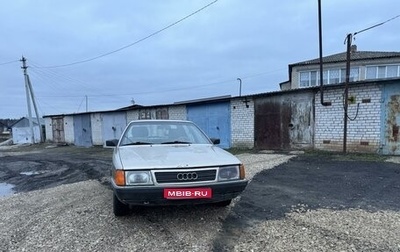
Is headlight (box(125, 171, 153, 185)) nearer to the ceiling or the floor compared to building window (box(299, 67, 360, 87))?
nearer to the floor

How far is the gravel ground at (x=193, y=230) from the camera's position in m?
3.17

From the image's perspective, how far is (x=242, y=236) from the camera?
3.42m

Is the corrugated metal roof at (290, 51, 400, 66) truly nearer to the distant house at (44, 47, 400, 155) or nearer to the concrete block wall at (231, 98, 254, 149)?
the distant house at (44, 47, 400, 155)

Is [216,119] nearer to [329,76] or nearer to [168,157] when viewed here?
[168,157]

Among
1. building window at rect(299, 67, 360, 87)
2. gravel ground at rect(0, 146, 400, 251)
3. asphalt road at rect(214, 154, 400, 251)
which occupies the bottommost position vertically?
asphalt road at rect(214, 154, 400, 251)

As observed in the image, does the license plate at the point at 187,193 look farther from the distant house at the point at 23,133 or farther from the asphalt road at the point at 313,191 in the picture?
the distant house at the point at 23,133

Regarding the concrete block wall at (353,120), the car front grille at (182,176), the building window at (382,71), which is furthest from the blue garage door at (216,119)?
the building window at (382,71)

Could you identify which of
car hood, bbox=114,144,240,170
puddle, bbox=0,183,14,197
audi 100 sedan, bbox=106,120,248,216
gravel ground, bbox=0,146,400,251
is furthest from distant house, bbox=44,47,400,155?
puddle, bbox=0,183,14,197

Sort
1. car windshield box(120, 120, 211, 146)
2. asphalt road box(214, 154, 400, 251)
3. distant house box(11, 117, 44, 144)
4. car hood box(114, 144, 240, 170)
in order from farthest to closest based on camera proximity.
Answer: distant house box(11, 117, 44, 144)
car windshield box(120, 120, 211, 146)
asphalt road box(214, 154, 400, 251)
car hood box(114, 144, 240, 170)

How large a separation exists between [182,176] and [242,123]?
37.9ft

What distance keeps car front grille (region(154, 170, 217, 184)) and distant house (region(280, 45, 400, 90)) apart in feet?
79.7

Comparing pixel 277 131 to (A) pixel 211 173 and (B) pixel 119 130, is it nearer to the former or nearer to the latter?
(A) pixel 211 173

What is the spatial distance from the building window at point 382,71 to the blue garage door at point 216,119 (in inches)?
663

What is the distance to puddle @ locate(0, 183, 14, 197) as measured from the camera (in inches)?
271
